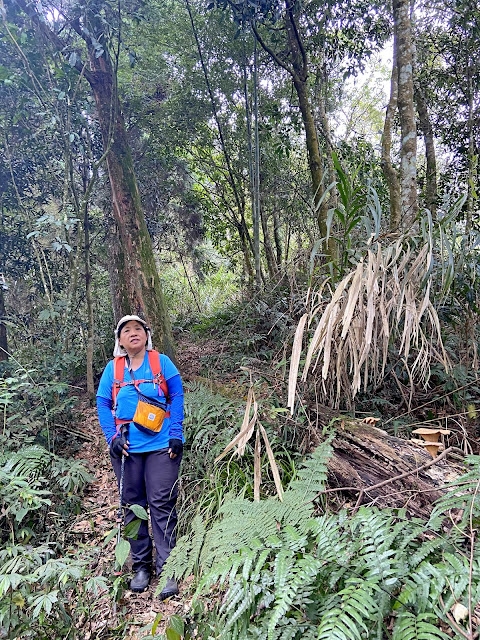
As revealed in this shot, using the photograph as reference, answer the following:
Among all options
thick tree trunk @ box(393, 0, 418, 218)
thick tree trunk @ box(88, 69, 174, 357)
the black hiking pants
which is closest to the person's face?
the black hiking pants

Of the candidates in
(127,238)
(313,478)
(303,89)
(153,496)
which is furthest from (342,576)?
(303,89)

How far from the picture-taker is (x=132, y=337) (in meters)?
3.02

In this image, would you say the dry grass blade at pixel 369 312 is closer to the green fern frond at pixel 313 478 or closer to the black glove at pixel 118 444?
the green fern frond at pixel 313 478

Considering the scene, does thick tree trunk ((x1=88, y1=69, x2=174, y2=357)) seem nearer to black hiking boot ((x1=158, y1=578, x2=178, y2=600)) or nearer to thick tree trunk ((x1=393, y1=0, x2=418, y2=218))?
black hiking boot ((x1=158, y1=578, x2=178, y2=600))

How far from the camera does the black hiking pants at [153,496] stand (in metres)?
2.83

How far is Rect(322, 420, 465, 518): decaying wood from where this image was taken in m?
2.29

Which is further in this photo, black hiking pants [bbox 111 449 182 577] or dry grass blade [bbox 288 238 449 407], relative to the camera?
black hiking pants [bbox 111 449 182 577]

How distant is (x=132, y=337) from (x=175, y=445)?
2.84 feet

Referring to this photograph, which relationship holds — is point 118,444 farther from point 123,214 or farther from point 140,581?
point 123,214

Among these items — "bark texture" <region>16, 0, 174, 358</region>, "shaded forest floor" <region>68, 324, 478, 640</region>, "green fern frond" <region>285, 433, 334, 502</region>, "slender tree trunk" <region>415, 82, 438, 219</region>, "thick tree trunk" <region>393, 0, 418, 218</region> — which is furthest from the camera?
"slender tree trunk" <region>415, 82, 438, 219</region>

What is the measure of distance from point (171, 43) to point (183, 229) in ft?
12.6

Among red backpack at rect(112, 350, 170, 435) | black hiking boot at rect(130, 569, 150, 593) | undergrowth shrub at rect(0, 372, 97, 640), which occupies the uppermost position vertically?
red backpack at rect(112, 350, 170, 435)

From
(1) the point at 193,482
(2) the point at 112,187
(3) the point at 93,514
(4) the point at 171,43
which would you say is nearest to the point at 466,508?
(1) the point at 193,482

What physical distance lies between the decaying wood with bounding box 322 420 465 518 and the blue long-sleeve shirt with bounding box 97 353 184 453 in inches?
46.8
